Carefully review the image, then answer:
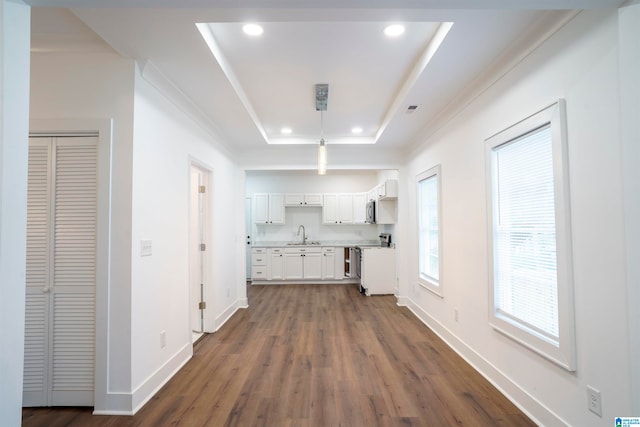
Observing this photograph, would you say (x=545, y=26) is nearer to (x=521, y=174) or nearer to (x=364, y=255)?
(x=521, y=174)

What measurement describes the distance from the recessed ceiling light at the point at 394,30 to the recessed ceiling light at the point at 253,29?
90 centimetres

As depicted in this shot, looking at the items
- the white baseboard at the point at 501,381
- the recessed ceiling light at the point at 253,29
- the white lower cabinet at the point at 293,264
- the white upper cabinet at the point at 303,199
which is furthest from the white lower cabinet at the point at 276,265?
the recessed ceiling light at the point at 253,29

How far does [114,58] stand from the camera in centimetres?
216

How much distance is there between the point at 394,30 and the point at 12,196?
2.35 meters

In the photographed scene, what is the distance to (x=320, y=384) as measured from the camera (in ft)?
7.98

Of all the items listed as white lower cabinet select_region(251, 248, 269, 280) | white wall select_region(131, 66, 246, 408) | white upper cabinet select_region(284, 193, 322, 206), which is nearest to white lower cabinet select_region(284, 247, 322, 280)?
white lower cabinet select_region(251, 248, 269, 280)

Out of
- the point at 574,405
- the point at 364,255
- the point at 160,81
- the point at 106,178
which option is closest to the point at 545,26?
the point at 574,405

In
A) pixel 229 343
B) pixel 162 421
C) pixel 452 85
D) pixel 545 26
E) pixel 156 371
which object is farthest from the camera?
pixel 229 343

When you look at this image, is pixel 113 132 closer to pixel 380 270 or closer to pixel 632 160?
pixel 632 160

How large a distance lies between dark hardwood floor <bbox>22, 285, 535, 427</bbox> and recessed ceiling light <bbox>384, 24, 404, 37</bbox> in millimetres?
2704

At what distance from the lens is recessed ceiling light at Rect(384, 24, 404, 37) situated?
6.75 ft

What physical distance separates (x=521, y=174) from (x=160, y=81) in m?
2.91

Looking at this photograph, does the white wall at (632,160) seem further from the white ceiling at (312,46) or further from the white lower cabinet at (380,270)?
the white lower cabinet at (380,270)

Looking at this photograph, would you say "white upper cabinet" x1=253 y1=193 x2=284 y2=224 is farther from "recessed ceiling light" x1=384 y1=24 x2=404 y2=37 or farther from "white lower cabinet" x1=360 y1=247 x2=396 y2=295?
"recessed ceiling light" x1=384 y1=24 x2=404 y2=37
